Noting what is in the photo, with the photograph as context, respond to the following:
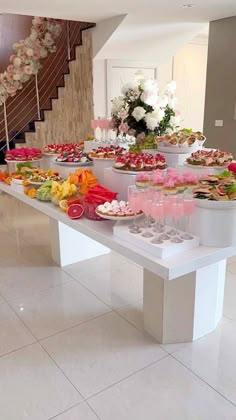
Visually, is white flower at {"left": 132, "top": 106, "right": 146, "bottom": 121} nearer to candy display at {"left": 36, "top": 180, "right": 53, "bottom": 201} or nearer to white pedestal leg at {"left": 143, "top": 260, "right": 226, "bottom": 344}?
candy display at {"left": 36, "top": 180, "right": 53, "bottom": 201}

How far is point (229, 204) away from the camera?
1.60m

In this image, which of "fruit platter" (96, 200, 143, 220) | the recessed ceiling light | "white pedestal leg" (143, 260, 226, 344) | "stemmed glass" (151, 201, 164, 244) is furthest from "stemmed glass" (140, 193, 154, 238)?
the recessed ceiling light

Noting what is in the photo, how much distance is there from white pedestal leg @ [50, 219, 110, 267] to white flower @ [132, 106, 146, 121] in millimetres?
1091

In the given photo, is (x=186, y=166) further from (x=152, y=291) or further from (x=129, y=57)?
(x=129, y=57)

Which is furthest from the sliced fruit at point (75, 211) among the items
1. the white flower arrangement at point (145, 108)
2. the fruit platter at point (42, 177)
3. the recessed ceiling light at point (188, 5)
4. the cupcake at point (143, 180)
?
the recessed ceiling light at point (188, 5)

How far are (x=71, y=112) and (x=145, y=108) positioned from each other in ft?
12.5

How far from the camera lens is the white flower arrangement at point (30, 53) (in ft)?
19.2

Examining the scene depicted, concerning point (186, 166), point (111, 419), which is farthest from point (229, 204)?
point (111, 419)

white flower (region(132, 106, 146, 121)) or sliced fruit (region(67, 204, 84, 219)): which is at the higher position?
white flower (region(132, 106, 146, 121))

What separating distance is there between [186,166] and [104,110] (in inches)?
158

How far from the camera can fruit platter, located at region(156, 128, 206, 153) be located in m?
2.77

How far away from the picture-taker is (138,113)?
2824 mm

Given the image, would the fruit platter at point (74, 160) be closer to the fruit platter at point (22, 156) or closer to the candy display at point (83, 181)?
the candy display at point (83, 181)

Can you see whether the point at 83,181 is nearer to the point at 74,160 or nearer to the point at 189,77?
the point at 74,160
